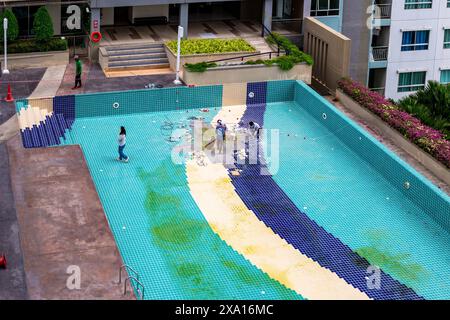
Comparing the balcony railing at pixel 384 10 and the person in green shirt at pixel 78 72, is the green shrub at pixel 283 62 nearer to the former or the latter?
the person in green shirt at pixel 78 72

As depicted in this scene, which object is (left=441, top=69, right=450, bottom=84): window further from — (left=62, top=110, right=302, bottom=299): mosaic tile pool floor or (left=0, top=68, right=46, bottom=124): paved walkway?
(left=0, top=68, right=46, bottom=124): paved walkway

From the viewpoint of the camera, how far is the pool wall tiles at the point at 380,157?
1255 inches

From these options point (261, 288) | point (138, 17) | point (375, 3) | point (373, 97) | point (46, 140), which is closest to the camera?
point (261, 288)

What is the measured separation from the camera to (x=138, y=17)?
47.4m

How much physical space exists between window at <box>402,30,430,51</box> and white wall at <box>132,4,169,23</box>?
44.2 ft

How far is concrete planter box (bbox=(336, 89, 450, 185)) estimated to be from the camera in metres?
34.8

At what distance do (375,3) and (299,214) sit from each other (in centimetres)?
2241

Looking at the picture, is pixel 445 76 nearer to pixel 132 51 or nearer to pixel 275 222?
pixel 132 51

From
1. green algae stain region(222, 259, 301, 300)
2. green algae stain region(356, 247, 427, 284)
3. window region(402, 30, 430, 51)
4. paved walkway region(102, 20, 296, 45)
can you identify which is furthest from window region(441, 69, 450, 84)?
green algae stain region(222, 259, 301, 300)

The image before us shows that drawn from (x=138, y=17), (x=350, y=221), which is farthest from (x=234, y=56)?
(x=350, y=221)

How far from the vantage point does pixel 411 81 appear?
174 ft

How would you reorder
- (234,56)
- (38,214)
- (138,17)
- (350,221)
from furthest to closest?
(138,17) → (234,56) → (350,221) → (38,214)

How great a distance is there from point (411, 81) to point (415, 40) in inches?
90.2
